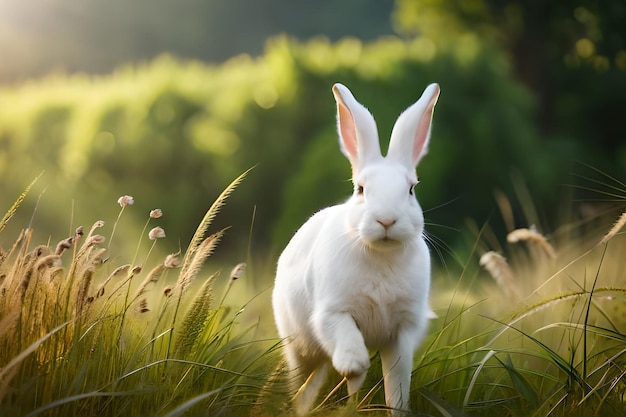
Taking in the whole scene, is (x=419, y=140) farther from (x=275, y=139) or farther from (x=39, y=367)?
(x=275, y=139)

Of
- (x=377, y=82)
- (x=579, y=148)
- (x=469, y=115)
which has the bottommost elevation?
(x=579, y=148)

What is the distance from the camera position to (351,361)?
238 cm

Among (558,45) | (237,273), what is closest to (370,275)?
(237,273)

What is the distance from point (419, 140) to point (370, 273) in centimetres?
55

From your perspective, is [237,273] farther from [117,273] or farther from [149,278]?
[117,273]

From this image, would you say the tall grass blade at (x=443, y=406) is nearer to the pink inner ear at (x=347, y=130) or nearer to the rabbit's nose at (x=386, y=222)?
the rabbit's nose at (x=386, y=222)

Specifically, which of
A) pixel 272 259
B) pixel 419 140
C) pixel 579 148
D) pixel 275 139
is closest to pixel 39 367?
pixel 419 140

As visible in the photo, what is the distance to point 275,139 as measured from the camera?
8.20 metres

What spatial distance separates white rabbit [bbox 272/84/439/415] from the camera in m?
2.48

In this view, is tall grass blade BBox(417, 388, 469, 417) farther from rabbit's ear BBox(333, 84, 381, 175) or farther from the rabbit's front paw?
rabbit's ear BBox(333, 84, 381, 175)

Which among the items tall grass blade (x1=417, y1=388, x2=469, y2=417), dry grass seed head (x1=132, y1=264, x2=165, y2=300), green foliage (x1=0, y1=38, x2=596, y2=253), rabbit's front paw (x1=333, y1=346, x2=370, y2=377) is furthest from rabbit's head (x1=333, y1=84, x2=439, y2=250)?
green foliage (x1=0, y1=38, x2=596, y2=253)

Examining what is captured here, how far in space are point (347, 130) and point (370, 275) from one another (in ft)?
1.88

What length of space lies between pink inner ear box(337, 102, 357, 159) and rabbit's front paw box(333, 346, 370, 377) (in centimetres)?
75

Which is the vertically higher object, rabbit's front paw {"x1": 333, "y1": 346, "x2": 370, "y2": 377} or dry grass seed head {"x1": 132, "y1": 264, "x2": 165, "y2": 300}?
dry grass seed head {"x1": 132, "y1": 264, "x2": 165, "y2": 300}
